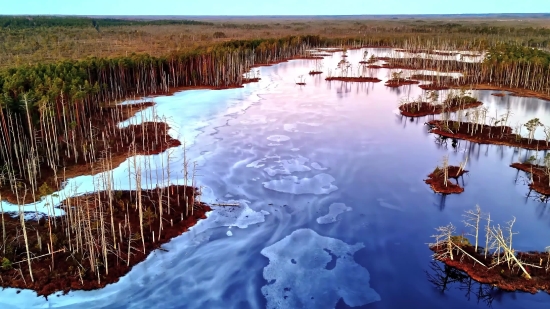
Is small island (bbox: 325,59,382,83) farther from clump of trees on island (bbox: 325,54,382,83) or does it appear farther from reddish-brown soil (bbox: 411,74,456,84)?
reddish-brown soil (bbox: 411,74,456,84)

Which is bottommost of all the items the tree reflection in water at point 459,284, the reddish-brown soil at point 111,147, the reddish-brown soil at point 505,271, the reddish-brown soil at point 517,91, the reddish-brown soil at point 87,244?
the tree reflection in water at point 459,284

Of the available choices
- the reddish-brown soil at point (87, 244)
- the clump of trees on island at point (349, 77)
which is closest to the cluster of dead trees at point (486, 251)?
the reddish-brown soil at point (87, 244)

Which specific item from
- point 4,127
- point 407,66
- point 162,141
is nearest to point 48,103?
point 4,127

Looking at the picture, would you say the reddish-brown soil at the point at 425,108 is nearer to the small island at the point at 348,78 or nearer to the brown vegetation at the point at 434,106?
the brown vegetation at the point at 434,106

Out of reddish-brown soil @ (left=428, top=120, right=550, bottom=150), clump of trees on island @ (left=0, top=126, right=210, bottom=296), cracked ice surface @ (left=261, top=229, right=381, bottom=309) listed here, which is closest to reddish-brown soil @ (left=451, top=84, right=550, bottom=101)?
reddish-brown soil @ (left=428, top=120, right=550, bottom=150)

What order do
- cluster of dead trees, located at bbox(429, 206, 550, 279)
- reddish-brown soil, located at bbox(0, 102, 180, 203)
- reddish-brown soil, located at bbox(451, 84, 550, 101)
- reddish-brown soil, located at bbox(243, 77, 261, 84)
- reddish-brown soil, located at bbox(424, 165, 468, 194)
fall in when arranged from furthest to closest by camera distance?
reddish-brown soil, located at bbox(243, 77, 261, 84) → reddish-brown soil, located at bbox(451, 84, 550, 101) → reddish-brown soil, located at bbox(424, 165, 468, 194) → reddish-brown soil, located at bbox(0, 102, 180, 203) → cluster of dead trees, located at bbox(429, 206, 550, 279)

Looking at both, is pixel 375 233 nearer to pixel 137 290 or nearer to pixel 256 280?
pixel 256 280

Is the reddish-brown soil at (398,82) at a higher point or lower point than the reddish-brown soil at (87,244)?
higher
